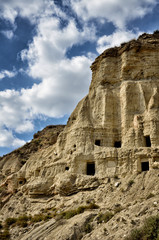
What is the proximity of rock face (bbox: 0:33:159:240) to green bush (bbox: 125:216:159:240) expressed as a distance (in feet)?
15.0

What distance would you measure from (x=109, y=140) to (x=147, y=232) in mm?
12478

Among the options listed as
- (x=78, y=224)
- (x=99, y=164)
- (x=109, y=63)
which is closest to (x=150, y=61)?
(x=109, y=63)

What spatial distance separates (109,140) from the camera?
22922 mm

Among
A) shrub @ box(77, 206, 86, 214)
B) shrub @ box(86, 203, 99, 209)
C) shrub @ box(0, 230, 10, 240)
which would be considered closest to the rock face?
shrub @ box(86, 203, 99, 209)

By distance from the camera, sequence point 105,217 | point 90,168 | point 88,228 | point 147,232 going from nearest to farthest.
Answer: point 147,232, point 88,228, point 105,217, point 90,168

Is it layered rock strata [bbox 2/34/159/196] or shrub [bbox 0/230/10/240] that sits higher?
layered rock strata [bbox 2/34/159/196]

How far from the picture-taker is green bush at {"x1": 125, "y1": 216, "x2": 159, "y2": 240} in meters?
10.7

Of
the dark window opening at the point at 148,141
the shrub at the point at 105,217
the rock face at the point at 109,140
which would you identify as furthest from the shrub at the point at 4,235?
the dark window opening at the point at 148,141

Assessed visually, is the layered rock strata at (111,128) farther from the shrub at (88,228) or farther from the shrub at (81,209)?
the shrub at (88,228)

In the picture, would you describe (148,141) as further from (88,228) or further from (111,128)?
(88,228)

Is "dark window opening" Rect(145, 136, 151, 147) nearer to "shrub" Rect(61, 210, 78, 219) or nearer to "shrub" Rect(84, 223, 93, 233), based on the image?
"shrub" Rect(61, 210, 78, 219)

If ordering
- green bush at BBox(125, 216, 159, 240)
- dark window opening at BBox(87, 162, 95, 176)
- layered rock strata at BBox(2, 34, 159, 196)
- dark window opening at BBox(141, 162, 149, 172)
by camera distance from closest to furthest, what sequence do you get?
green bush at BBox(125, 216, 159, 240)
dark window opening at BBox(141, 162, 149, 172)
layered rock strata at BBox(2, 34, 159, 196)
dark window opening at BBox(87, 162, 95, 176)

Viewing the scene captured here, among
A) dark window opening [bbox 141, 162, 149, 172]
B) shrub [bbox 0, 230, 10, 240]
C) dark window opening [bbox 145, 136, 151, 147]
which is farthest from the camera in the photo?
dark window opening [bbox 145, 136, 151, 147]

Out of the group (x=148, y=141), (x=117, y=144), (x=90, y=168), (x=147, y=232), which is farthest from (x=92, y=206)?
(x=148, y=141)
